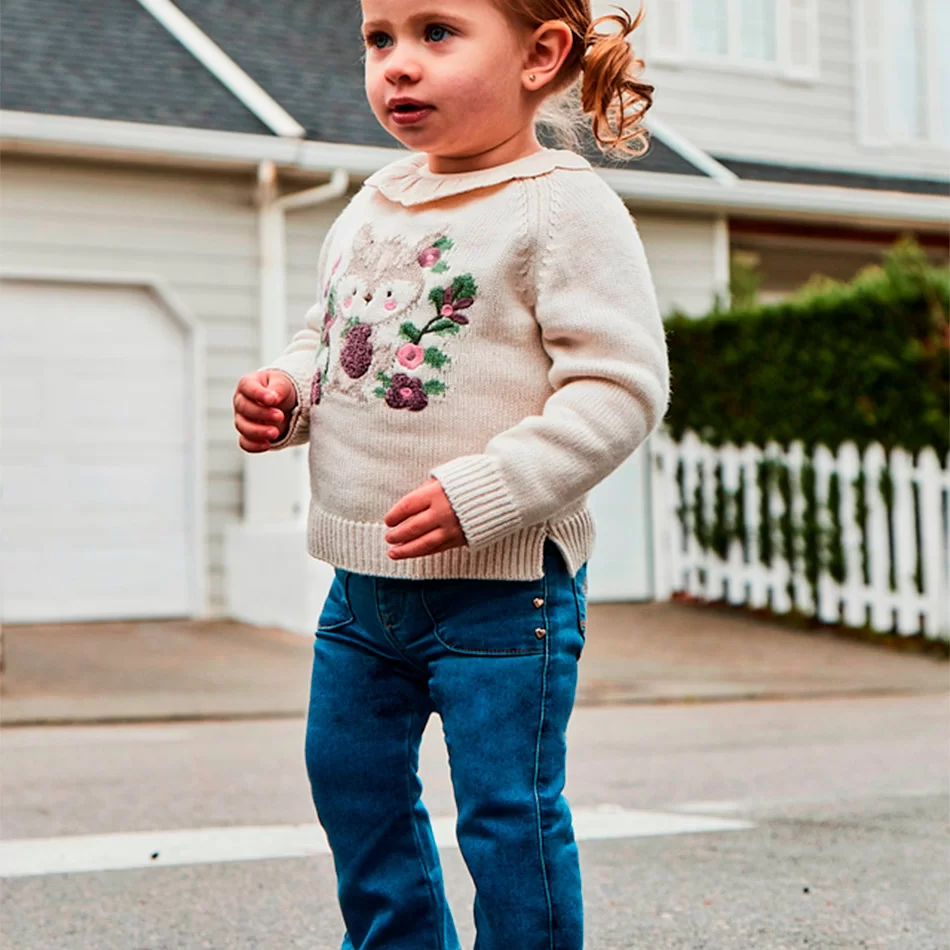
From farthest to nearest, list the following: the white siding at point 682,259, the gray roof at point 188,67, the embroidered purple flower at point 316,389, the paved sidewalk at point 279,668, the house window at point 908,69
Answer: the house window at point 908,69 < the white siding at point 682,259 < the gray roof at point 188,67 < the paved sidewalk at point 279,668 < the embroidered purple flower at point 316,389

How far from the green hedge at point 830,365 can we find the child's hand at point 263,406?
6.46 meters

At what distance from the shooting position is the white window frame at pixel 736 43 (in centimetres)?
1430

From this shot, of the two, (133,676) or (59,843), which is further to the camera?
(133,676)

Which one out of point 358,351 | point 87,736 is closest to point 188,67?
point 87,736

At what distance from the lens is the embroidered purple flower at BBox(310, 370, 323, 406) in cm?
255

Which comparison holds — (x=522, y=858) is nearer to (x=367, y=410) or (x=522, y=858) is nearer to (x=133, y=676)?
(x=367, y=410)

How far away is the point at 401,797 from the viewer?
2.50 m

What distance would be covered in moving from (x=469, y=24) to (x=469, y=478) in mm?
665

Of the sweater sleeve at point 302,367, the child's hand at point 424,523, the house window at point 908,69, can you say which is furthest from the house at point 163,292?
the child's hand at point 424,523

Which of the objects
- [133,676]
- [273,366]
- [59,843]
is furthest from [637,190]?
[273,366]

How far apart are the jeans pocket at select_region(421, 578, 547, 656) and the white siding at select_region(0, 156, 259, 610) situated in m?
8.59

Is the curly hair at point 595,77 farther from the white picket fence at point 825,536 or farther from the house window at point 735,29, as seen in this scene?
the house window at point 735,29

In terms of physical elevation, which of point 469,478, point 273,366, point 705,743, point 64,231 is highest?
point 64,231

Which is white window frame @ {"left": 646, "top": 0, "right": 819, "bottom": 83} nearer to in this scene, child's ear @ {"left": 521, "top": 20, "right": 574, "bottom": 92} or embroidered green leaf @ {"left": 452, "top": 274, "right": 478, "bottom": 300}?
child's ear @ {"left": 521, "top": 20, "right": 574, "bottom": 92}
